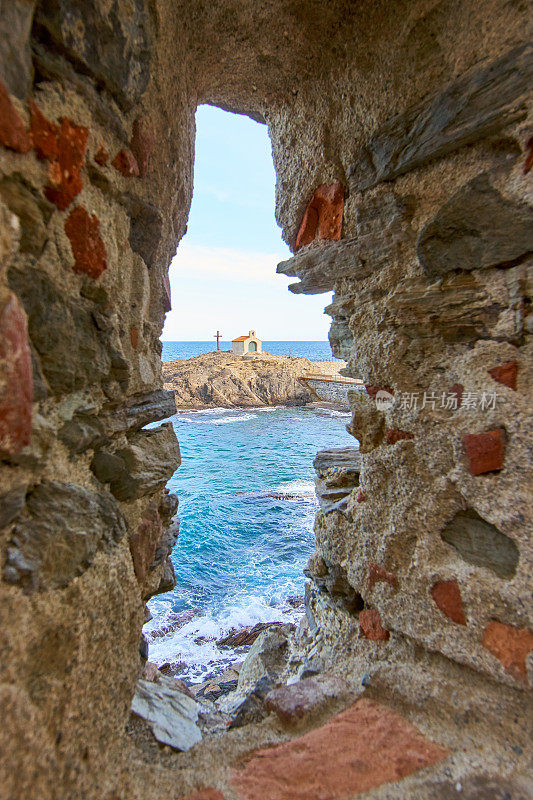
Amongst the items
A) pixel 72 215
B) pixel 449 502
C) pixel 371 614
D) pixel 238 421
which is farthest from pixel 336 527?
pixel 238 421

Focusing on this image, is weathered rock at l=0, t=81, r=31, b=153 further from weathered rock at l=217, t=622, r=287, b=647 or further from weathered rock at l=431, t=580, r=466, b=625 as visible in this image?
weathered rock at l=217, t=622, r=287, b=647

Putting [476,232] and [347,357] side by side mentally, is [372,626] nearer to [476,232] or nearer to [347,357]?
[347,357]

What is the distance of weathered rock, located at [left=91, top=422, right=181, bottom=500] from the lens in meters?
1.25

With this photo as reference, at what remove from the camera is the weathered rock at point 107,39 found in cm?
89

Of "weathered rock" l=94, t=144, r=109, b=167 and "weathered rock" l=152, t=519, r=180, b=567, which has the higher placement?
"weathered rock" l=94, t=144, r=109, b=167

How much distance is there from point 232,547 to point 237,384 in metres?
19.1

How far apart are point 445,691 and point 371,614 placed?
44 cm

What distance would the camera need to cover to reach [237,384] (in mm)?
26422

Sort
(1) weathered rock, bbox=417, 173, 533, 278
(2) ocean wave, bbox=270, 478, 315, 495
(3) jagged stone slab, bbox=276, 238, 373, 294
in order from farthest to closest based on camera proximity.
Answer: (2) ocean wave, bbox=270, 478, 315, 495 < (3) jagged stone slab, bbox=276, 238, 373, 294 < (1) weathered rock, bbox=417, 173, 533, 278

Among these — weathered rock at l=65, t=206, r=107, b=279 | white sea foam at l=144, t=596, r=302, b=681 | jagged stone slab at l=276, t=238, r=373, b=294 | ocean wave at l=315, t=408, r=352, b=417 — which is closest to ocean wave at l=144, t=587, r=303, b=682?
white sea foam at l=144, t=596, r=302, b=681

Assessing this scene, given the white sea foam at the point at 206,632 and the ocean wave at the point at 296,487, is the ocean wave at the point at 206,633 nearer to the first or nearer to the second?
the white sea foam at the point at 206,632

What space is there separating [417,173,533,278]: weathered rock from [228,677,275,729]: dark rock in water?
1901 mm

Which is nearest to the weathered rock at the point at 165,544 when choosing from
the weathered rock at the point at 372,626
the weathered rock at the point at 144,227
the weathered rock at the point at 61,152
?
the weathered rock at the point at 372,626

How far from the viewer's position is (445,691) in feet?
4.42
